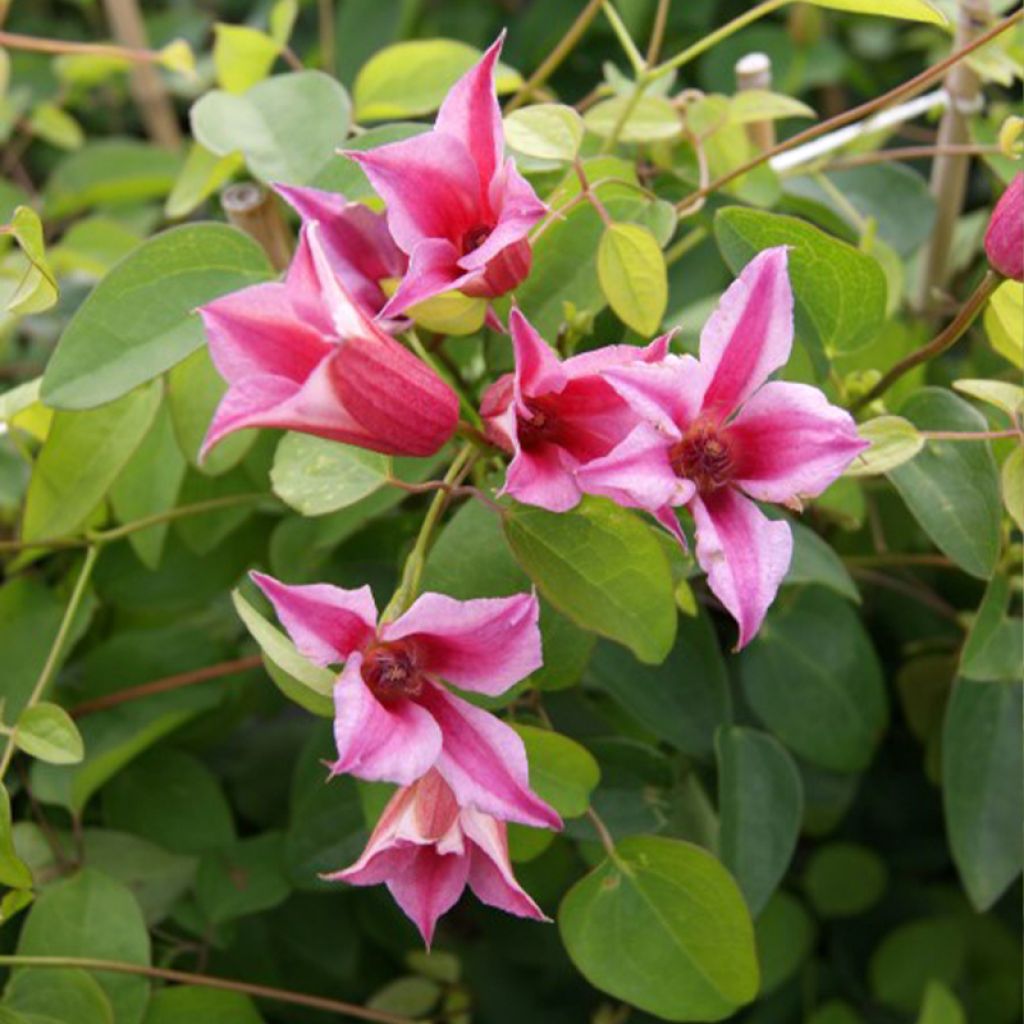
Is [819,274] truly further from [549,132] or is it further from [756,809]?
[756,809]

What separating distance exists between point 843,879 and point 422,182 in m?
0.56

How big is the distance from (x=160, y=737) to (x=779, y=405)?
41cm

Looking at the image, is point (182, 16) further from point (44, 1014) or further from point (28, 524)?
point (44, 1014)

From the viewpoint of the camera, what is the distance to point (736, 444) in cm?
46

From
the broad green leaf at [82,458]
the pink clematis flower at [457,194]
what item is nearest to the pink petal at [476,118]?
the pink clematis flower at [457,194]

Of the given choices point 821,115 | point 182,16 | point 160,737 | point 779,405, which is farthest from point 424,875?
point 182,16

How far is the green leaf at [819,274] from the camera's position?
0.54m

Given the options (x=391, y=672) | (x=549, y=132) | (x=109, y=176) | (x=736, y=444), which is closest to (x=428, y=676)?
(x=391, y=672)

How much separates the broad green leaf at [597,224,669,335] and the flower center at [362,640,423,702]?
162 millimetres

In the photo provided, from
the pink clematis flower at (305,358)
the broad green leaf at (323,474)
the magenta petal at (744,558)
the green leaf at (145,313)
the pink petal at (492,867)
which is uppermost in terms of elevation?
the pink clematis flower at (305,358)

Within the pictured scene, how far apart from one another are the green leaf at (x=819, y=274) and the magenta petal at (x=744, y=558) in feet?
0.39

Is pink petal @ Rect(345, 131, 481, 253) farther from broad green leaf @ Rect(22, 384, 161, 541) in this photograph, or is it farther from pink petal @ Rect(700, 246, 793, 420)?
broad green leaf @ Rect(22, 384, 161, 541)

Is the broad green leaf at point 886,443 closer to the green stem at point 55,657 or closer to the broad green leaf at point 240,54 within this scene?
the green stem at point 55,657

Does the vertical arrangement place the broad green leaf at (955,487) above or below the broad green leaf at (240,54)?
below
